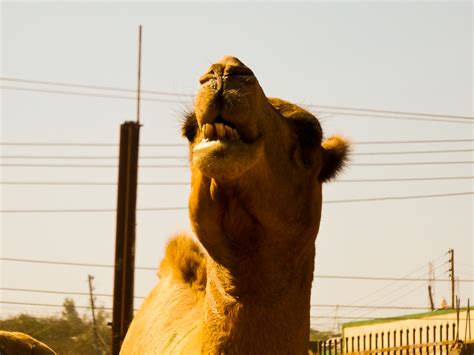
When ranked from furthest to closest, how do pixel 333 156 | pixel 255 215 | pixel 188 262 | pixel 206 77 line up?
pixel 188 262, pixel 333 156, pixel 255 215, pixel 206 77

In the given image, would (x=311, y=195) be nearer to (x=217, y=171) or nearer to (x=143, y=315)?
(x=217, y=171)

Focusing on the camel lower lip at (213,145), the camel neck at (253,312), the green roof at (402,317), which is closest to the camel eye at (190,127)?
the camel neck at (253,312)

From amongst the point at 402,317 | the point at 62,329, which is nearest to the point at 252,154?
the point at 402,317

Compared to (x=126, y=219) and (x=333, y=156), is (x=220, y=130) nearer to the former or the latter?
(x=333, y=156)

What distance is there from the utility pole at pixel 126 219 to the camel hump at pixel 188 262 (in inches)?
411

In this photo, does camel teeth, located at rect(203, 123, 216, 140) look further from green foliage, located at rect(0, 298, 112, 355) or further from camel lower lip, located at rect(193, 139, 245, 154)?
green foliage, located at rect(0, 298, 112, 355)

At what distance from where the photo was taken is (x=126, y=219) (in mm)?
18016

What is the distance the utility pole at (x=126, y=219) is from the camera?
1805cm

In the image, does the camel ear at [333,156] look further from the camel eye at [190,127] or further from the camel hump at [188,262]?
the camel hump at [188,262]

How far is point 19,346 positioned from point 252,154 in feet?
32.4

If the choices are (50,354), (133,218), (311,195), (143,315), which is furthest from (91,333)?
(311,195)

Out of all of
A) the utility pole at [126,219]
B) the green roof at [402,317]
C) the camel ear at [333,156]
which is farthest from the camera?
the green roof at [402,317]

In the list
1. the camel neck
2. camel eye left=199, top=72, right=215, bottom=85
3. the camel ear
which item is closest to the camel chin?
camel eye left=199, top=72, right=215, bottom=85

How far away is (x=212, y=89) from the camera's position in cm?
442
